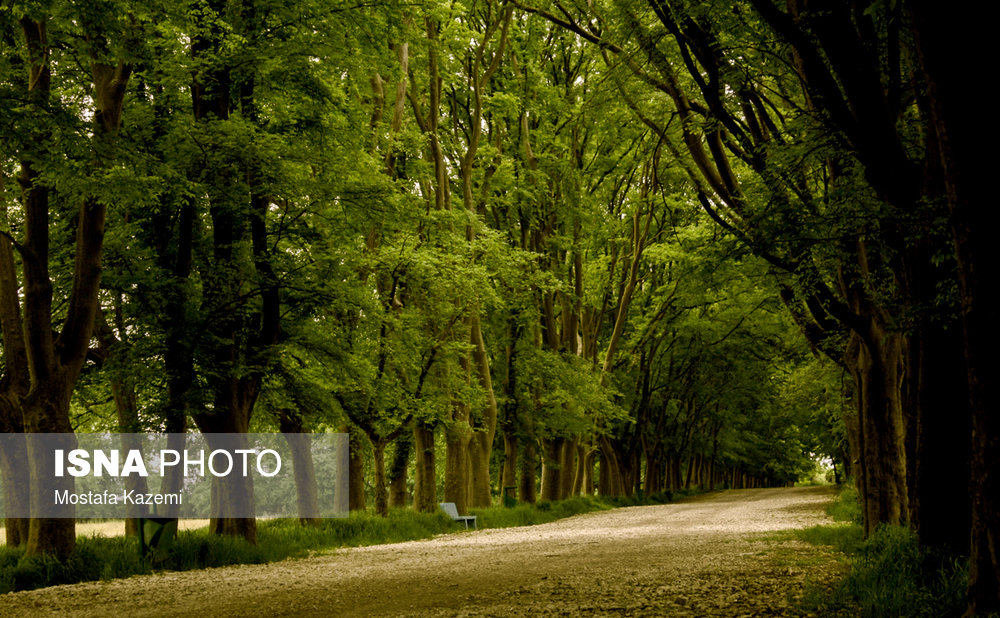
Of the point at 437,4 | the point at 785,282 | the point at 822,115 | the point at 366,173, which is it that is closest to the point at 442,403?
the point at 366,173

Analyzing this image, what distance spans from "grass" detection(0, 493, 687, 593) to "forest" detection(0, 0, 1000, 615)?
1.49ft

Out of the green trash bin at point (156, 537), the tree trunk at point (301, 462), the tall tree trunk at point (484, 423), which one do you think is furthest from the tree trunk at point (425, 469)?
the green trash bin at point (156, 537)

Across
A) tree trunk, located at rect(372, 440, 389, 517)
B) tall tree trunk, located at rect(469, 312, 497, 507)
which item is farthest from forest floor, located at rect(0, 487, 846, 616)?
tall tree trunk, located at rect(469, 312, 497, 507)

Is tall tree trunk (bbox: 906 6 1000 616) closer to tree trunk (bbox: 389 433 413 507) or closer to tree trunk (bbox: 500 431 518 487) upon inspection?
tree trunk (bbox: 389 433 413 507)

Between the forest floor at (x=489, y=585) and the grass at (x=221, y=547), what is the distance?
22.5 inches

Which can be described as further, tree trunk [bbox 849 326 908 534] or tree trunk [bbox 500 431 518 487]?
tree trunk [bbox 500 431 518 487]

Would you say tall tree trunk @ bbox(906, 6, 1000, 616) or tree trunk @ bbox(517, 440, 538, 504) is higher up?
tall tree trunk @ bbox(906, 6, 1000, 616)

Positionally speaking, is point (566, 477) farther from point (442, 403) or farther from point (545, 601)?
point (545, 601)

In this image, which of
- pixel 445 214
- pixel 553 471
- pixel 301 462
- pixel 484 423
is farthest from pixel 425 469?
pixel 553 471

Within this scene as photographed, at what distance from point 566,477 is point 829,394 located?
34.7ft

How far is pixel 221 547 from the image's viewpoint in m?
12.5

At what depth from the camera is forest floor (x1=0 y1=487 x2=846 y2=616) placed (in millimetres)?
7121

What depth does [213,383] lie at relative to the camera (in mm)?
13031

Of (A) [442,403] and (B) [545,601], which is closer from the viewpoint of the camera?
(B) [545,601]
